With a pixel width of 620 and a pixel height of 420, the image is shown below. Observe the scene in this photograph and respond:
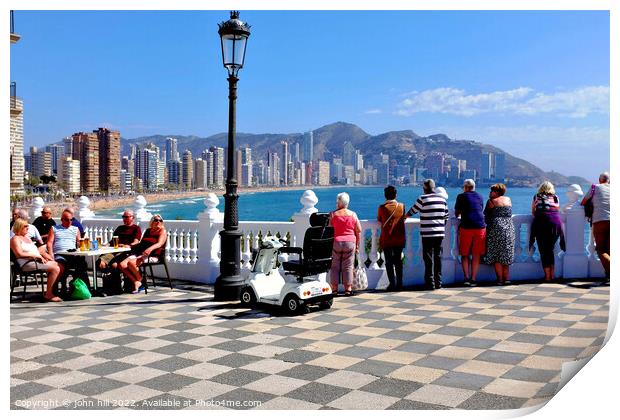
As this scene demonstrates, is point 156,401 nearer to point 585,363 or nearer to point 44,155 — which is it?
point 585,363

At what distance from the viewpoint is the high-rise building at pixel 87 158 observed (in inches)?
3563

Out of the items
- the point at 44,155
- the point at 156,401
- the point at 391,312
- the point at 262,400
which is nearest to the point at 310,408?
the point at 262,400

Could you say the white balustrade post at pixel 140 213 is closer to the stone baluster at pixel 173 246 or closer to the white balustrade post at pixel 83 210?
the stone baluster at pixel 173 246

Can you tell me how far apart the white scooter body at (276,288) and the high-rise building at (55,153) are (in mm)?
95202

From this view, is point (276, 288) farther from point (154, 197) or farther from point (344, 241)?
point (154, 197)

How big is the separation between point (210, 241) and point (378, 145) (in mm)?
108086

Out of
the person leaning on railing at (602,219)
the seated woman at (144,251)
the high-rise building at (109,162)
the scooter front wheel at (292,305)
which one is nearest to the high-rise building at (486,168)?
the person leaning on railing at (602,219)

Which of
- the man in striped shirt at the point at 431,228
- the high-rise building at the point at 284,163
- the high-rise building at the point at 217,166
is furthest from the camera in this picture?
the high-rise building at the point at 284,163

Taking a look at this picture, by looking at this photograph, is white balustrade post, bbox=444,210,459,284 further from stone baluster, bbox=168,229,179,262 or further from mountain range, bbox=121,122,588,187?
mountain range, bbox=121,122,588,187

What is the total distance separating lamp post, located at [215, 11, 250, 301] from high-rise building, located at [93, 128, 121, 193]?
88.0 meters

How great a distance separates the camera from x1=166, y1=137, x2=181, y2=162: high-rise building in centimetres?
13488

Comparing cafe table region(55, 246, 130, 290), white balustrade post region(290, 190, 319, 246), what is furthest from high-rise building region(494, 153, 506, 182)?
cafe table region(55, 246, 130, 290)

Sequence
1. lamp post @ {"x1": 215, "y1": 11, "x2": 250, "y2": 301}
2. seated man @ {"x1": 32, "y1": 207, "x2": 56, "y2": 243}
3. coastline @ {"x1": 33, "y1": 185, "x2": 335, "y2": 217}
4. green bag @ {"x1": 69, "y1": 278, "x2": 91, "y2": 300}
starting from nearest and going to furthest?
lamp post @ {"x1": 215, "y1": 11, "x2": 250, "y2": 301}
green bag @ {"x1": 69, "y1": 278, "x2": 91, "y2": 300}
seated man @ {"x1": 32, "y1": 207, "x2": 56, "y2": 243}
coastline @ {"x1": 33, "y1": 185, "x2": 335, "y2": 217}
